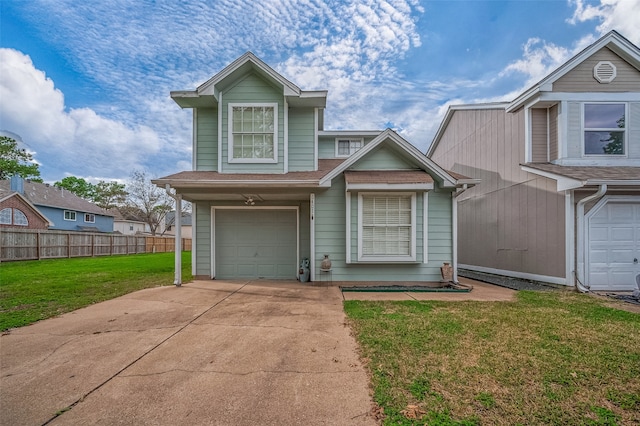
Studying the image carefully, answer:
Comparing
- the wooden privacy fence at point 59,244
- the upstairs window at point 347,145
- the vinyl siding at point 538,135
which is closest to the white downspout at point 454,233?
the vinyl siding at point 538,135

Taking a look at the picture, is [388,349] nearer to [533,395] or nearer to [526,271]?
[533,395]

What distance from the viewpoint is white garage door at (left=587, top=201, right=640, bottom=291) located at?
763 centimetres

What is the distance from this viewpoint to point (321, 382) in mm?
2955

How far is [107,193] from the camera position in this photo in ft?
151

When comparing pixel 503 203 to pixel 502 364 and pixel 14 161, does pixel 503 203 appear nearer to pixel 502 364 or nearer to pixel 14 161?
pixel 502 364

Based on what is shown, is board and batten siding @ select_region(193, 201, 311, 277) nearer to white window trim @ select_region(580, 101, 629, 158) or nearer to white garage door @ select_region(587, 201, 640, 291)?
white garage door @ select_region(587, 201, 640, 291)

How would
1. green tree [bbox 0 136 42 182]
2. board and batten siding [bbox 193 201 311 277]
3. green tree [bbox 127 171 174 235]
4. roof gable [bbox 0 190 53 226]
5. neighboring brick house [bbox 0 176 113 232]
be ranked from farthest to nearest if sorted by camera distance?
green tree [bbox 127 171 174 235] < green tree [bbox 0 136 42 182] < neighboring brick house [bbox 0 176 113 232] < roof gable [bbox 0 190 53 226] < board and batten siding [bbox 193 201 311 277]

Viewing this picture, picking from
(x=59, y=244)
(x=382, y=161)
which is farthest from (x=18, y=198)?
(x=382, y=161)

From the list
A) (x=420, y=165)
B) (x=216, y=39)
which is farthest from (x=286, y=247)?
(x=216, y=39)

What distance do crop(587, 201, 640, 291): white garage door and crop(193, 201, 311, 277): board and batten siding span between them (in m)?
7.57

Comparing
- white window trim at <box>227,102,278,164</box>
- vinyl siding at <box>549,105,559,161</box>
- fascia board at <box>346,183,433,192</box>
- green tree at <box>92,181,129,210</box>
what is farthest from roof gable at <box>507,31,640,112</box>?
green tree at <box>92,181,129,210</box>

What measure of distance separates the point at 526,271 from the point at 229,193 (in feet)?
30.4

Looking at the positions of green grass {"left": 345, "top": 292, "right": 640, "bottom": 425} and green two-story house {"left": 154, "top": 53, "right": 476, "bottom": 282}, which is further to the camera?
green two-story house {"left": 154, "top": 53, "right": 476, "bottom": 282}

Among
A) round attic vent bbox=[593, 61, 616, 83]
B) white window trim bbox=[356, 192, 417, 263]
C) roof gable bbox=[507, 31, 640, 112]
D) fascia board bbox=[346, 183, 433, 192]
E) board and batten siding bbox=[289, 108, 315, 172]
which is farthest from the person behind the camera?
board and batten siding bbox=[289, 108, 315, 172]
